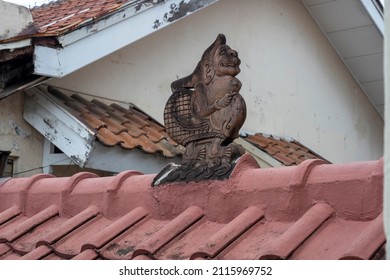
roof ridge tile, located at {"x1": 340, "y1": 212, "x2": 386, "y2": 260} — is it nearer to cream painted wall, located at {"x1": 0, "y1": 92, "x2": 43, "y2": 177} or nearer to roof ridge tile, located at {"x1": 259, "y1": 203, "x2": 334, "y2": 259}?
roof ridge tile, located at {"x1": 259, "y1": 203, "x2": 334, "y2": 259}

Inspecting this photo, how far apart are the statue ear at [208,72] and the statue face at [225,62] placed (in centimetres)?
3

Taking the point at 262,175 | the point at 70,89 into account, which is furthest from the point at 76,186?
the point at 70,89

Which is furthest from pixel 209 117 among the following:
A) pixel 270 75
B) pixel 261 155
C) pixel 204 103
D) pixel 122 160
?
pixel 270 75

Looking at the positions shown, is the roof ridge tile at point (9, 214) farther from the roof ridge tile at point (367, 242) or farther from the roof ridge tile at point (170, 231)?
the roof ridge tile at point (367, 242)

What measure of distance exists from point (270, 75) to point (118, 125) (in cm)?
339

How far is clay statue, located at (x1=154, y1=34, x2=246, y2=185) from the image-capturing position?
14.2 ft

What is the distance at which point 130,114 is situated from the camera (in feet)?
28.3

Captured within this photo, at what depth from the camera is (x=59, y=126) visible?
25.3 feet

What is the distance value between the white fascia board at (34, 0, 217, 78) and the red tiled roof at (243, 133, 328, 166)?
1.95 metres

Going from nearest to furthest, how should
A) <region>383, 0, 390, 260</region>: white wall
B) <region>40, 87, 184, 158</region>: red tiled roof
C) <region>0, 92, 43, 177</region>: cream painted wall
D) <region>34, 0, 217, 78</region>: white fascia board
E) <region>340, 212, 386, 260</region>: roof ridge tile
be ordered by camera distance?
<region>383, 0, 390, 260</region>: white wall < <region>340, 212, 386, 260</region>: roof ridge tile < <region>34, 0, 217, 78</region>: white fascia board < <region>40, 87, 184, 158</region>: red tiled roof < <region>0, 92, 43, 177</region>: cream painted wall

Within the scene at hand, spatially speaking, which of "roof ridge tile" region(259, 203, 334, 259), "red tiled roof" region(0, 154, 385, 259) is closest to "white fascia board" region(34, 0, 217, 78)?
"red tiled roof" region(0, 154, 385, 259)

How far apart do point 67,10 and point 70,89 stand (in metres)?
0.91

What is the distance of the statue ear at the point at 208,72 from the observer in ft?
14.7

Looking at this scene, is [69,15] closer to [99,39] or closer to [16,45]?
[99,39]
